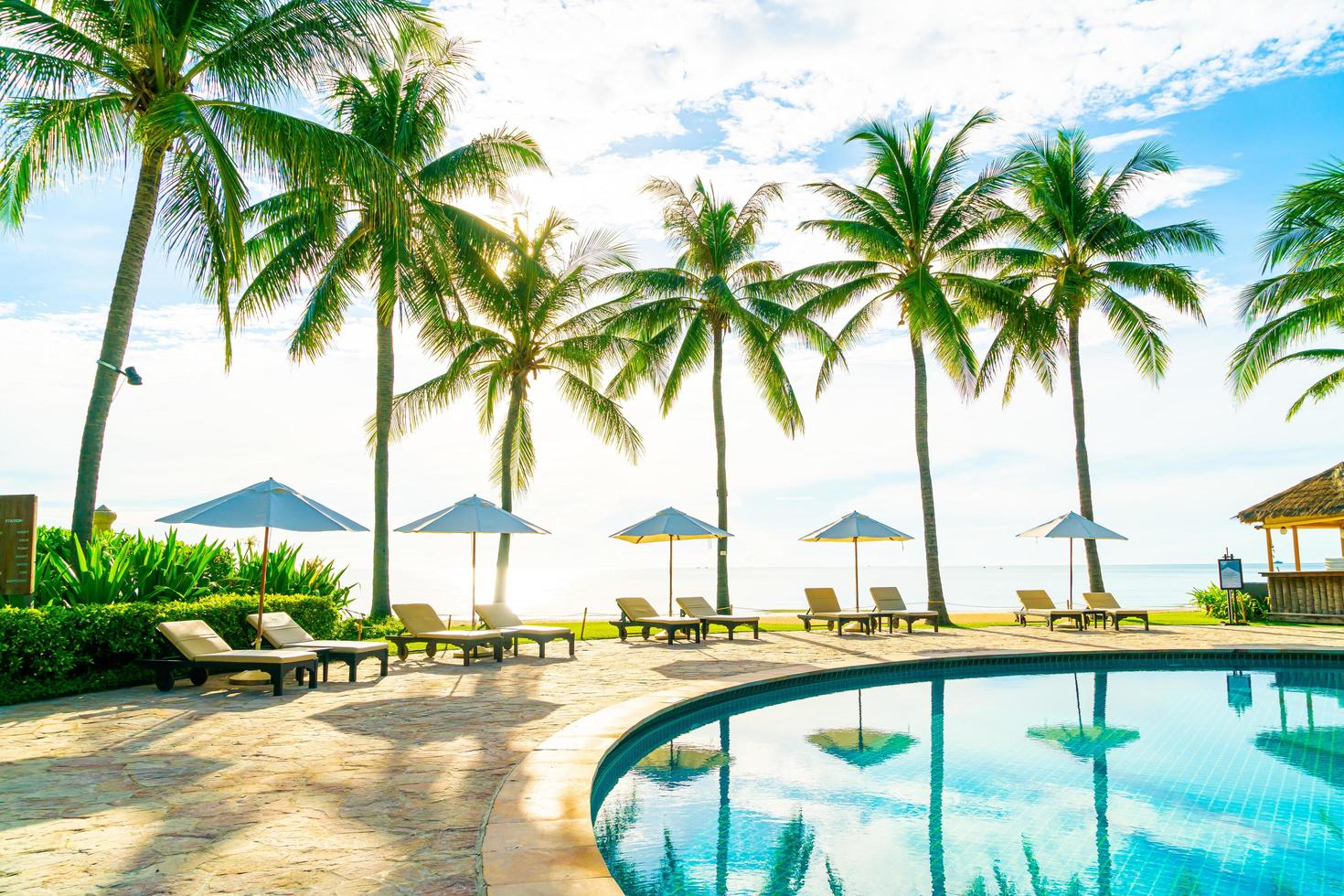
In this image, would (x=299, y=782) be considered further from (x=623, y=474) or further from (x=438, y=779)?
(x=623, y=474)

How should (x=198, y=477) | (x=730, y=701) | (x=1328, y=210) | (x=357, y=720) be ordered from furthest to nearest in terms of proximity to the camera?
(x=198, y=477) < (x=1328, y=210) < (x=730, y=701) < (x=357, y=720)

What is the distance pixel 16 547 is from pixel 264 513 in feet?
7.36

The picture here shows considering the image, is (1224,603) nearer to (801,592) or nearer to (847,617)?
(847,617)

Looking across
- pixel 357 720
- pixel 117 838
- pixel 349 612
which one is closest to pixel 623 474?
pixel 349 612

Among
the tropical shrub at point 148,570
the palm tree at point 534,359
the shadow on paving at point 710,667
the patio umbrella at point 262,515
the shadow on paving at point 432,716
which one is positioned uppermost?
the palm tree at point 534,359

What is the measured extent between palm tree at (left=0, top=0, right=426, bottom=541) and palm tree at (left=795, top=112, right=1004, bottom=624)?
10969mm

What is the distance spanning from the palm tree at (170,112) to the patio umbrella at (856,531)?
423 inches

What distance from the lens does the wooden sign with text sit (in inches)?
325

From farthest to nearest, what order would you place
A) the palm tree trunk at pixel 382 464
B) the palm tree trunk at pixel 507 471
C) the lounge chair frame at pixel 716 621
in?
1. the palm tree trunk at pixel 507 471
2. the palm tree trunk at pixel 382 464
3. the lounge chair frame at pixel 716 621

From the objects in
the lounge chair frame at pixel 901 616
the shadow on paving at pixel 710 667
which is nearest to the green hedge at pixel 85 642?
the shadow on paving at pixel 710 667

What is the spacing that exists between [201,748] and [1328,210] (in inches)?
769

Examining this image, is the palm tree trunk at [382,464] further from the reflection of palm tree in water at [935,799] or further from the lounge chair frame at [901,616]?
the reflection of palm tree in water at [935,799]

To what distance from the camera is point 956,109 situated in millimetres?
18406

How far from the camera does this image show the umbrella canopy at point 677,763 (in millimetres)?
6680
